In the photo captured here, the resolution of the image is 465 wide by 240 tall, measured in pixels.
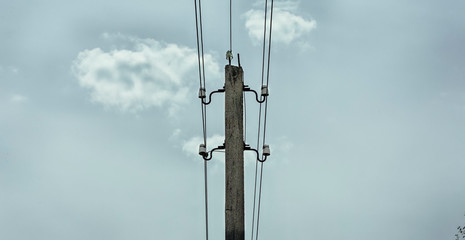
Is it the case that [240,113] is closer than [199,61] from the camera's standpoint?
Yes

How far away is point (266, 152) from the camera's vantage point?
8617 millimetres

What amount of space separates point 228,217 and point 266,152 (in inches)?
66.4

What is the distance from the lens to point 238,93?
7.74 metres

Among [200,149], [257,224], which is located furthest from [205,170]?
[257,224]

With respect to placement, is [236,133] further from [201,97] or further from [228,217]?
[201,97]

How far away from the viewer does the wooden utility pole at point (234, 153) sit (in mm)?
7205

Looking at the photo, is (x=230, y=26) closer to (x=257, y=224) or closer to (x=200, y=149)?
(x=200, y=149)

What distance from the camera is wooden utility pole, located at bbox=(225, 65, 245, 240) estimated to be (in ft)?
23.6

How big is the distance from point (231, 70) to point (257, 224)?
625 centimetres

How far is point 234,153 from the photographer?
7473 mm

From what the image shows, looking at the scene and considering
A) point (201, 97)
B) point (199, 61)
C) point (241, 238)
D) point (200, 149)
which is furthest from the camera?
point (199, 61)

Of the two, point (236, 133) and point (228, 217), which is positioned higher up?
point (236, 133)

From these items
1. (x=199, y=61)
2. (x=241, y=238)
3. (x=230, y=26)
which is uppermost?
(x=230, y=26)

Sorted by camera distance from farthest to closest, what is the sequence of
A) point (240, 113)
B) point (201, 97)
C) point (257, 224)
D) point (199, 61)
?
1. point (257, 224)
2. point (199, 61)
3. point (201, 97)
4. point (240, 113)
